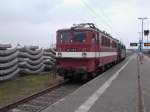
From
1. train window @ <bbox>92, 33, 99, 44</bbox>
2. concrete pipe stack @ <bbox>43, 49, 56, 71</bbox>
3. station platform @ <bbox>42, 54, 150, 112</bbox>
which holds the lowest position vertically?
station platform @ <bbox>42, 54, 150, 112</bbox>

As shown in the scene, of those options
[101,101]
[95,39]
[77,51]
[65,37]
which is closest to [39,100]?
[101,101]

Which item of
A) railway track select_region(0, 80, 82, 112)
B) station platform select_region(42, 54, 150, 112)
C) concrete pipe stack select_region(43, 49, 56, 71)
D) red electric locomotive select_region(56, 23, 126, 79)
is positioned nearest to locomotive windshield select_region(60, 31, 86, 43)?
red electric locomotive select_region(56, 23, 126, 79)

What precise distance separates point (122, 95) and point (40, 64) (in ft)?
41.9

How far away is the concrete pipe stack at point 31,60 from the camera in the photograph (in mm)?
23375

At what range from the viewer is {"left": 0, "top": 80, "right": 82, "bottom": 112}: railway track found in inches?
480

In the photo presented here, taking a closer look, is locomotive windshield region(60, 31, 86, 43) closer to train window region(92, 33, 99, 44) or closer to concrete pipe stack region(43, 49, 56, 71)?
train window region(92, 33, 99, 44)

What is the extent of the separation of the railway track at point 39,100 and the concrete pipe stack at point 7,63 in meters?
2.85

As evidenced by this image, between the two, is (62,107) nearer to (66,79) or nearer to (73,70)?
(73,70)

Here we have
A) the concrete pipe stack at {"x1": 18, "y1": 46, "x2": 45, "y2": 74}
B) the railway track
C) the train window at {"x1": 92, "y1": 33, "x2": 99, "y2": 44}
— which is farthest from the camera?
the concrete pipe stack at {"x1": 18, "y1": 46, "x2": 45, "y2": 74}

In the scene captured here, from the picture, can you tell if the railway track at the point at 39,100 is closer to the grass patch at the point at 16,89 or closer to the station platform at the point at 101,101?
the grass patch at the point at 16,89

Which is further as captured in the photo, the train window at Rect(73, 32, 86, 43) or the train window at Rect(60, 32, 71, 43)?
the train window at Rect(60, 32, 71, 43)

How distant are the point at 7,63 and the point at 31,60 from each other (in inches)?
192

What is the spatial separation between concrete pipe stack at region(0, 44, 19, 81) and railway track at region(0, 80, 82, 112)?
2.85 metres

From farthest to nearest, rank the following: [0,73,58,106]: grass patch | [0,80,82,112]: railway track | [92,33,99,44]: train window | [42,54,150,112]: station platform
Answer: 1. [92,33,99,44]: train window
2. [0,73,58,106]: grass patch
3. [0,80,82,112]: railway track
4. [42,54,150,112]: station platform
